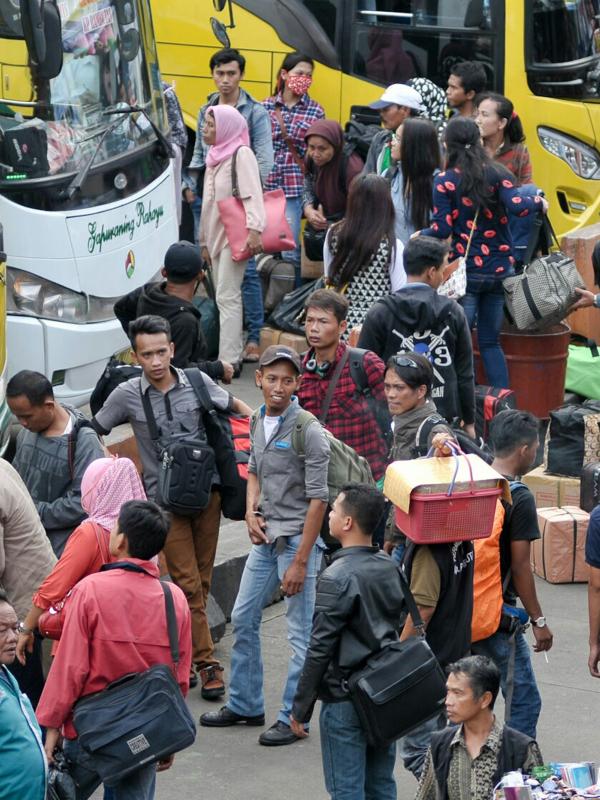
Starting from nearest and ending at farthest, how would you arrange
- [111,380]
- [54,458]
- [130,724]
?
[130,724]
[54,458]
[111,380]

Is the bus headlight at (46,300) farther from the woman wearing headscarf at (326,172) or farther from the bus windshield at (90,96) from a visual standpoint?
the woman wearing headscarf at (326,172)

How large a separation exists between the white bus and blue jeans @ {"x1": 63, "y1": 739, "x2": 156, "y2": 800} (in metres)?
3.59

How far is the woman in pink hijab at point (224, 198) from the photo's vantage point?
1127 centimetres

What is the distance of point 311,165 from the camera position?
12227mm

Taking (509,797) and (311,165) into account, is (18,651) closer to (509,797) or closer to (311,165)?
(509,797)

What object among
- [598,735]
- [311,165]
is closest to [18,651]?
[598,735]

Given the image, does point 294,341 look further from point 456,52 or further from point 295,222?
point 456,52

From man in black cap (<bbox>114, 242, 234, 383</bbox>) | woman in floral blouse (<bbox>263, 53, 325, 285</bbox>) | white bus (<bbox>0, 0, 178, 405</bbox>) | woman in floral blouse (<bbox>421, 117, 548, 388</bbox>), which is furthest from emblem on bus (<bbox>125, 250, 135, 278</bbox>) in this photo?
woman in floral blouse (<bbox>263, 53, 325, 285</bbox>)

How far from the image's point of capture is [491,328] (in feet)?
35.0

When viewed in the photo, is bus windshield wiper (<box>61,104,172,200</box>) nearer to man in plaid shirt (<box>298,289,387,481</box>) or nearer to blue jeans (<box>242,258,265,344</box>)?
blue jeans (<box>242,258,265,344</box>)

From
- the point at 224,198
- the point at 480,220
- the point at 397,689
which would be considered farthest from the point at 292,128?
the point at 397,689

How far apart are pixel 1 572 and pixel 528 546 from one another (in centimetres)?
201

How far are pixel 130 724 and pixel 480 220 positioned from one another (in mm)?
5634

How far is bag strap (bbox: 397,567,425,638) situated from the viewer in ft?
18.8
